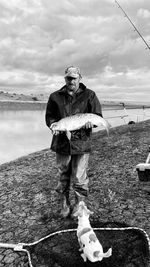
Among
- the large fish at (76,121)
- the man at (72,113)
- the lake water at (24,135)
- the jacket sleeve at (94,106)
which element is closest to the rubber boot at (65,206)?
the man at (72,113)

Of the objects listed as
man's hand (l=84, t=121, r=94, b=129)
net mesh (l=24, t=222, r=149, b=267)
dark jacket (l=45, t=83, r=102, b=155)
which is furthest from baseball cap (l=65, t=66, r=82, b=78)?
net mesh (l=24, t=222, r=149, b=267)

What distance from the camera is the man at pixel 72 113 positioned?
560 centimetres

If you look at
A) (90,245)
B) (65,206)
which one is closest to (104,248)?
(90,245)

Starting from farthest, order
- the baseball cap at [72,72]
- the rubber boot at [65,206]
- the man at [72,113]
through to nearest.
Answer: the rubber boot at [65,206], the man at [72,113], the baseball cap at [72,72]

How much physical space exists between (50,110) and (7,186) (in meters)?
→ 4.24

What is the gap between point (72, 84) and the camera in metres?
5.54

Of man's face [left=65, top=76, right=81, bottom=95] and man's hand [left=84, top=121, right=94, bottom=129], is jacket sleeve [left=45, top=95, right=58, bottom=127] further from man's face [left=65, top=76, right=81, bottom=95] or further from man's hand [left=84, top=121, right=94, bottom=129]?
man's hand [left=84, top=121, right=94, bottom=129]

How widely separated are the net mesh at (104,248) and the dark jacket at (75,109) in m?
1.59

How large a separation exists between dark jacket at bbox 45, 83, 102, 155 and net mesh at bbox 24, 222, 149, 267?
5.23 ft

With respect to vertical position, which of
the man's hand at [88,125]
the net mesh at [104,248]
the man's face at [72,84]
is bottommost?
the net mesh at [104,248]

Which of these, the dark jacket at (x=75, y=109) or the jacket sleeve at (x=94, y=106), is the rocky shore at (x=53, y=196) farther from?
the jacket sleeve at (x=94, y=106)

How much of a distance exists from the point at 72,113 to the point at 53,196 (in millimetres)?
3169

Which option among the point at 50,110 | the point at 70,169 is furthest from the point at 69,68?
the point at 70,169

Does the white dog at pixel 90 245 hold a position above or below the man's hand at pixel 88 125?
below
